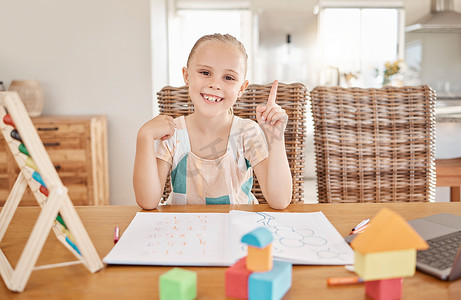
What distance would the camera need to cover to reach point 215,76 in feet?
3.81

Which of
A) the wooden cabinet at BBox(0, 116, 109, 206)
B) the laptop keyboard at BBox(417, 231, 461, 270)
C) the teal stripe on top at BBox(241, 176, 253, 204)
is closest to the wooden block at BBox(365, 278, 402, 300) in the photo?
the laptop keyboard at BBox(417, 231, 461, 270)

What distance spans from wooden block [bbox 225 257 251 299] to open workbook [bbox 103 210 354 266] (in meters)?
0.10

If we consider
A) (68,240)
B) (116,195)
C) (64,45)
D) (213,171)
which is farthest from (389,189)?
(64,45)

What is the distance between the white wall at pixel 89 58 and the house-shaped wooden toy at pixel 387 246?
9.29 feet

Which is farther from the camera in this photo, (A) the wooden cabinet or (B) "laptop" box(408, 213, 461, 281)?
(A) the wooden cabinet

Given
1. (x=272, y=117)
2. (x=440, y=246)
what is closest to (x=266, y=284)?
(x=440, y=246)

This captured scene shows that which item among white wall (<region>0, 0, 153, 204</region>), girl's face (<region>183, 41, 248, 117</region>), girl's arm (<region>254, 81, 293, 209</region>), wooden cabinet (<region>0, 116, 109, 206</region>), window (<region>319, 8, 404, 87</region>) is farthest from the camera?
window (<region>319, 8, 404, 87</region>)

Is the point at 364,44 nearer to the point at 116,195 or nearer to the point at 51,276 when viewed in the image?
the point at 116,195

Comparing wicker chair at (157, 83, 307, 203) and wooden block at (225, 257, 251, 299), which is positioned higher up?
wicker chair at (157, 83, 307, 203)

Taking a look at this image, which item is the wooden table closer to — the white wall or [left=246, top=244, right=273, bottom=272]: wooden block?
[left=246, top=244, right=273, bottom=272]: wooden block

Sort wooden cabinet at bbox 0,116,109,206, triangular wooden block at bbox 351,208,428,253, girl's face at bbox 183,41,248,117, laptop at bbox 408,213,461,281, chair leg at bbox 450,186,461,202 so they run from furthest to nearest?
wooden cabinet at bbox 0,116,109,206, chair leg at bbox 450,186,461,202, girl's face at bbox 183,41,248,117, laptop at bbox 408,213,461,281, triangular wooden block at bbox 351,208,428,253

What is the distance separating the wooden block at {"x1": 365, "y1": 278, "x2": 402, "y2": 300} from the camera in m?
0.53

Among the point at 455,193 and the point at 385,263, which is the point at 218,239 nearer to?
the point at 385,263

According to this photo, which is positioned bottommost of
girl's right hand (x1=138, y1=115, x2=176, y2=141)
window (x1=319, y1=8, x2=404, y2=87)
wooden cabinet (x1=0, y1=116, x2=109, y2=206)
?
wooden cabinet (x1=0, y1=116, x2=109, y2=206)
